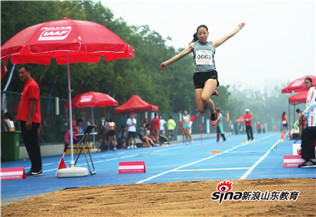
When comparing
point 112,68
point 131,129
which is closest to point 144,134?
point 131,129

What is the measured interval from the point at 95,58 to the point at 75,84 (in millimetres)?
18503

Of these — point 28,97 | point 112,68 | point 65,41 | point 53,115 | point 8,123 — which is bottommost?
point 8,123

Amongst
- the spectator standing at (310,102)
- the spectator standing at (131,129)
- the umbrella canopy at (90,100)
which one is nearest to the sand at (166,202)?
the spectator standing at (310,102)

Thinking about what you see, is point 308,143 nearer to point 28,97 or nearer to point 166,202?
point 166,202

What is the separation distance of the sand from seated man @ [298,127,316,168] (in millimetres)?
2758

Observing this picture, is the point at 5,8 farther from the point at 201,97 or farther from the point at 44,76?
the point at 201,97

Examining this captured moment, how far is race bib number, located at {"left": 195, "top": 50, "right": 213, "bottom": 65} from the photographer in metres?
8.53

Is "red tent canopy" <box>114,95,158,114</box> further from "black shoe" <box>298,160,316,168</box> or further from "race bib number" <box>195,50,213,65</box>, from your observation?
"race bib number" <box>195,50,213,65</box>

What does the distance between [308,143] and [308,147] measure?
0.11 meters

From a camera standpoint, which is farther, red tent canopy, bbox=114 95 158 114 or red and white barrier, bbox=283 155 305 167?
red tent canopy, bbox=114 95 158 114

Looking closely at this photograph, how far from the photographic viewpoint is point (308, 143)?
11.7 meters

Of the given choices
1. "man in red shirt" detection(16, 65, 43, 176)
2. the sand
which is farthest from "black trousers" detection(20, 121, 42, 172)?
the sand

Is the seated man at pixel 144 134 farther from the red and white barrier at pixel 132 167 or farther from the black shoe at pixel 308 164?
the black shoe at pixel 308 164

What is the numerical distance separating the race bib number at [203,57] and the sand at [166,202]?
6.90ft
